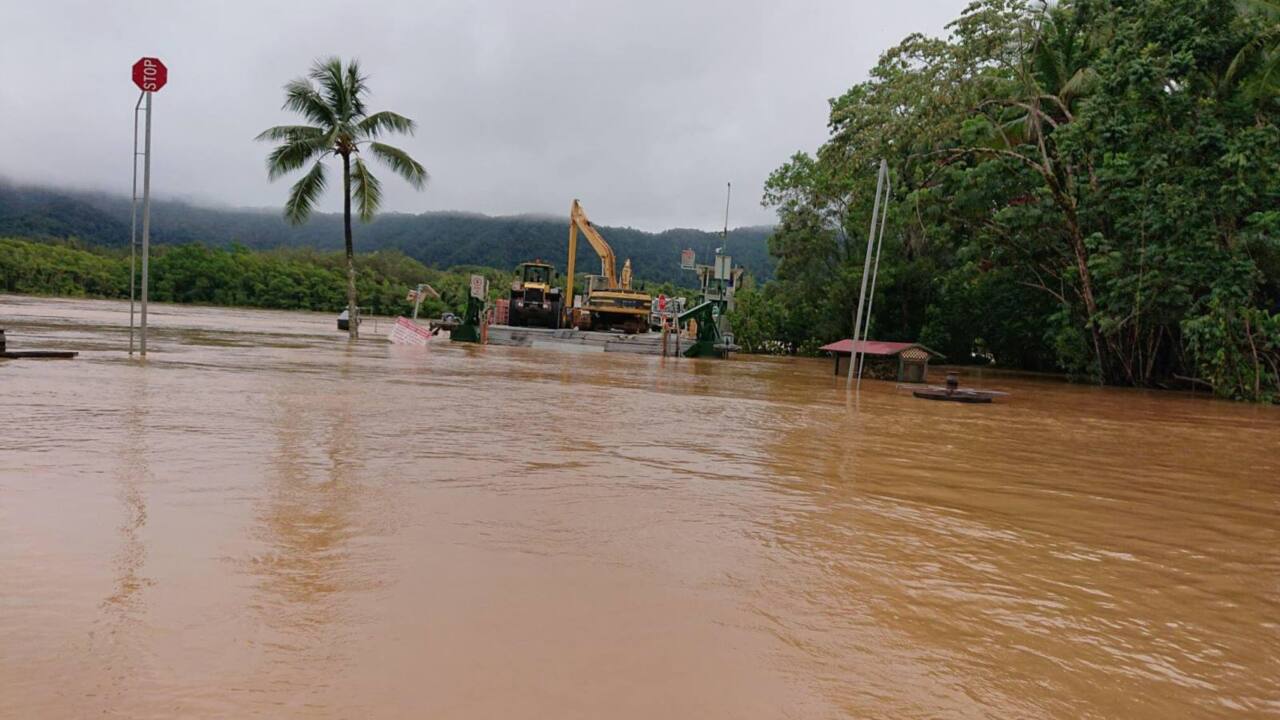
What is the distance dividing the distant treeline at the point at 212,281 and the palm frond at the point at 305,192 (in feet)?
152

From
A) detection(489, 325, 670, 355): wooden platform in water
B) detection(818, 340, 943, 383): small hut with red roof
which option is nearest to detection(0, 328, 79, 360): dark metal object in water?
detection(818, 340, 943, 383): small hut with red roof

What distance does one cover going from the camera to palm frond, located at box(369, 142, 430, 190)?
87.5 ft

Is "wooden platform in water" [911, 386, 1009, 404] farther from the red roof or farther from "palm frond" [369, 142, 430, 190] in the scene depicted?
"palm frond" [369, 142, 430, 190]

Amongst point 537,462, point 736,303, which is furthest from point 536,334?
point 537,462

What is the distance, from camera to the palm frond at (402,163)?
1049 inches

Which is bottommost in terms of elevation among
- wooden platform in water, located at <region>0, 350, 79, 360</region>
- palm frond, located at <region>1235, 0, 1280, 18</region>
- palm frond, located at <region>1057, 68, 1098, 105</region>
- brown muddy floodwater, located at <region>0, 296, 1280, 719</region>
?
wooden platform in water, located at <region>0, 350, 79, 360</region>

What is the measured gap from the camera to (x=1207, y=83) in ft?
59.1

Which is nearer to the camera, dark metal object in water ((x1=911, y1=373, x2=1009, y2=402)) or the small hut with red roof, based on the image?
dark metal object in water ((x1=911, y1=373, x2=1009, y2=402))

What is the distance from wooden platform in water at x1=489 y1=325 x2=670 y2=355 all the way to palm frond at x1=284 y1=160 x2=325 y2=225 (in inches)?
300

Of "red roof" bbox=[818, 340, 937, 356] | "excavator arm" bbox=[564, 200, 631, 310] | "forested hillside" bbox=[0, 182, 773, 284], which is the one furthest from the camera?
→ "forested hillside" bbox=[0, 182, 773, 284]

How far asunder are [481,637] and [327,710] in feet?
Answer: 2.16

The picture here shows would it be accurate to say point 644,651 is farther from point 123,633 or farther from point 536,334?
point 536,334

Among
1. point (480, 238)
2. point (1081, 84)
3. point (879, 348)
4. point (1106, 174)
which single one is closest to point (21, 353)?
point (879, 348)

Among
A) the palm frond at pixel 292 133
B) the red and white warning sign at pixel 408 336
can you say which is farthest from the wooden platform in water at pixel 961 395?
the palm frond at pixel 292 133
